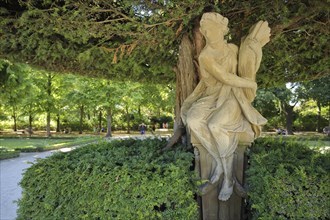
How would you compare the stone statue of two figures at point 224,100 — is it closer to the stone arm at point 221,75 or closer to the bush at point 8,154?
the stone arm at point 221,75

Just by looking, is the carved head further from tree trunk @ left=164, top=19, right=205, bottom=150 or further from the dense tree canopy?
tree trunk @ left=164, top=19, right=205, bottom=150

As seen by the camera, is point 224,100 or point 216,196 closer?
point 216,196

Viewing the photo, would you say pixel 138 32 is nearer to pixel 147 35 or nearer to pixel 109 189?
pixel 147 35

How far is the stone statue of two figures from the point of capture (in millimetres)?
3559

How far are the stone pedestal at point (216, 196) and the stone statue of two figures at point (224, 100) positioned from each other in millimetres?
79

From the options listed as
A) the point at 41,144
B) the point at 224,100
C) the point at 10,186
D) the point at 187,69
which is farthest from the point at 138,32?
the point at 41,144

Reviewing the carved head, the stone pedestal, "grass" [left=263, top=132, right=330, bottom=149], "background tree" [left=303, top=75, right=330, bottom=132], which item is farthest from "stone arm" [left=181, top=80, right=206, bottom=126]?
"background tree" [left=303, top=75, right=330, bottom=132]

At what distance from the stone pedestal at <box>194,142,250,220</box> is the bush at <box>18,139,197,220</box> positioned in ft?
0.70

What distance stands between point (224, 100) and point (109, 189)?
1.91m

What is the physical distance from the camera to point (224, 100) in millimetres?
3764

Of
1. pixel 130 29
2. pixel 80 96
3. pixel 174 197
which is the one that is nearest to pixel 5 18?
pixel 130 29

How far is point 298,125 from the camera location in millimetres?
33219

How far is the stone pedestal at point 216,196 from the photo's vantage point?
3637 mm

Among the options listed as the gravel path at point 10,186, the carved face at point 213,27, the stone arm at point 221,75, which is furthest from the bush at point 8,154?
the carved face at point 213,27
